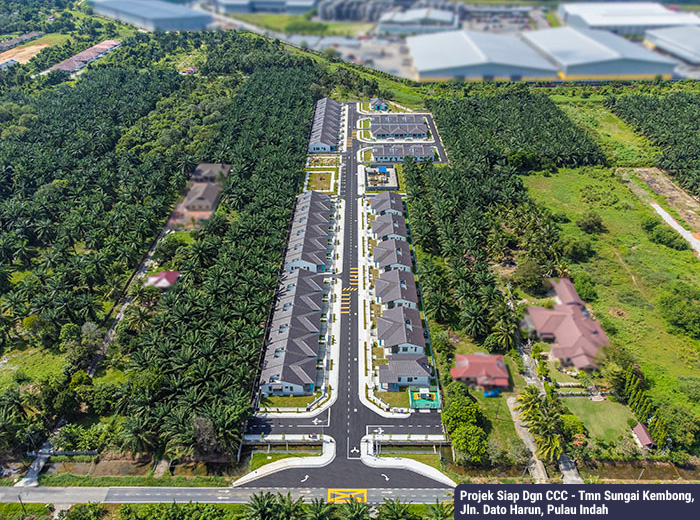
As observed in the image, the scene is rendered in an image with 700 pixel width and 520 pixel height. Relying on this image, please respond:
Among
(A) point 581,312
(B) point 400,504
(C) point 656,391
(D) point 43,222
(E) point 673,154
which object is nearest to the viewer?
(B) point 400,504

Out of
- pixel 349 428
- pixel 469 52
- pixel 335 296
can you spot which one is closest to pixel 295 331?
pixel 335 296

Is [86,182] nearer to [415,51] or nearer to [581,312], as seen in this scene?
[581,312]

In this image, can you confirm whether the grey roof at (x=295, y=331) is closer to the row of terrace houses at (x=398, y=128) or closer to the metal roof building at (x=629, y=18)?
the row of terrace houses at (x=398, y=128)

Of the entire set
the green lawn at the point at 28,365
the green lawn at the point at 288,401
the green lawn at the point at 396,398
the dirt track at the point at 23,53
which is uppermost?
the dirt track at the point at 23,53

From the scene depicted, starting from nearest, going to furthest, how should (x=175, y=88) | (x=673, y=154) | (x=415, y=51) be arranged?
1. (x=673, y=154)
2. (x=175, y=88)
3. (x=415, y=51)

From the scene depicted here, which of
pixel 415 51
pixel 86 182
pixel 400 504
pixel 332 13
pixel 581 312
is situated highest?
pixel 332 13

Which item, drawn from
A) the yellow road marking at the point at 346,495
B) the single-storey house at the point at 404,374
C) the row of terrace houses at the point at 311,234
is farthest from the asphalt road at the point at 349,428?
the row of terrace houses at the point at 311,234

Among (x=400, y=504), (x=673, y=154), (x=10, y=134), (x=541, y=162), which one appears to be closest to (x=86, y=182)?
(x=10, y=134)
